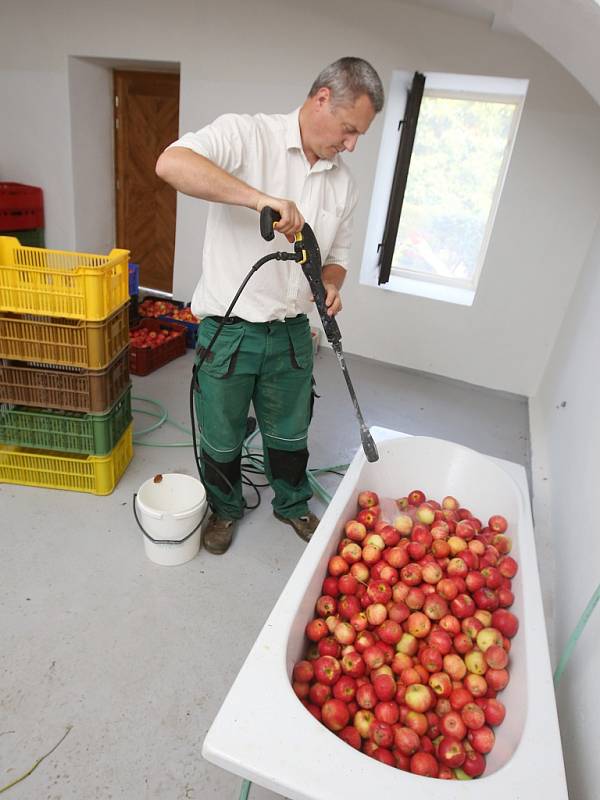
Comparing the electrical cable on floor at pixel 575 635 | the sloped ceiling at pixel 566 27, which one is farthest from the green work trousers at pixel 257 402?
the sloped ceiling at pixel 566 27

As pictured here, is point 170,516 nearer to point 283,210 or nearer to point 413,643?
point 413,643

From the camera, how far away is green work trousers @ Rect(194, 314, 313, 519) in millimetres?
1766

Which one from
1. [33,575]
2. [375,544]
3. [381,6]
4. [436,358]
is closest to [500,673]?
[375,544]

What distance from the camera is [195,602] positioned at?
179 cm

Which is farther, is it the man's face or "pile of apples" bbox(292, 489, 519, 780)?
the man's face

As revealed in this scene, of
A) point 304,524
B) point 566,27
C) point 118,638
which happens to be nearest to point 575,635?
point 304,524

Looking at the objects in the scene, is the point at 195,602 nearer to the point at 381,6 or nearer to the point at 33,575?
A: the point at 33,575

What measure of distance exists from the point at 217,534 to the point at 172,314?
251 centimetres

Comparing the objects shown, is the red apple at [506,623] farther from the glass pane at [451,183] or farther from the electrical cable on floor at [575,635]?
the glass pane at [451,183]

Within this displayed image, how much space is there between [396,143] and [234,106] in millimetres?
1346

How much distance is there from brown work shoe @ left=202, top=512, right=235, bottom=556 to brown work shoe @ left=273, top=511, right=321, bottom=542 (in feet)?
0.90

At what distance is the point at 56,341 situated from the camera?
197 centimetres

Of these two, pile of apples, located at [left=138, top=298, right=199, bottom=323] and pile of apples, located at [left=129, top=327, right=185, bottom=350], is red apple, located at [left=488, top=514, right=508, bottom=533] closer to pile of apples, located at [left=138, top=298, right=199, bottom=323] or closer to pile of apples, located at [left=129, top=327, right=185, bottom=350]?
pile of apples, located at [left=129, top=327, right=185, bottom=350]

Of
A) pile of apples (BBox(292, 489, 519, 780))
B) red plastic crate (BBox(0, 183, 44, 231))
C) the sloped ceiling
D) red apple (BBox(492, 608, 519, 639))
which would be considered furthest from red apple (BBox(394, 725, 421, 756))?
red plastic crate (BBox(0, 183, 44, 231))
